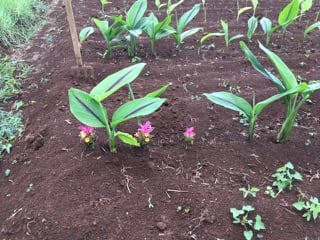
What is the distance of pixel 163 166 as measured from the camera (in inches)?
73.1

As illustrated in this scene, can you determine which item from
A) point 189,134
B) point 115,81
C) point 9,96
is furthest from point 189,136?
point 9,96

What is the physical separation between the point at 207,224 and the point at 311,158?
2.23 ft

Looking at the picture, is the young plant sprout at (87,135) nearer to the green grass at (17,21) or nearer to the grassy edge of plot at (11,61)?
the grassy edge of plot at (11,61)

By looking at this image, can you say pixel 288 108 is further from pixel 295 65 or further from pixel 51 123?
pixel 51 123

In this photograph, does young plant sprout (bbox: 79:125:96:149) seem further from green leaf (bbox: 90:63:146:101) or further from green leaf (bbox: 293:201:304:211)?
green leaf (bbox: 293:201:304:211)

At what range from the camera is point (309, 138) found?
2072 mm

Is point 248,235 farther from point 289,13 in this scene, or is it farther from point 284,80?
point 289,13

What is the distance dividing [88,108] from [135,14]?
120 centimetres

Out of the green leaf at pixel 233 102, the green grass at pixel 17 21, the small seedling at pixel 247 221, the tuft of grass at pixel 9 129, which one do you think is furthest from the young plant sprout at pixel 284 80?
the green grass at pixel 17 21

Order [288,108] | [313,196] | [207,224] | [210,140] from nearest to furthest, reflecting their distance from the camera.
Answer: [207,224], [313,196], [288,108], [210,140]

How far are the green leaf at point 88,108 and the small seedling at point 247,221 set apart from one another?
0.66 metres

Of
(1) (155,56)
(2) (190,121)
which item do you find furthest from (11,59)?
(2) (190,121)

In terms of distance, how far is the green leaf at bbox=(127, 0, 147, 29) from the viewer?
2735mm

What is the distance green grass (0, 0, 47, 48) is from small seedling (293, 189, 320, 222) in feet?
8.92
